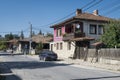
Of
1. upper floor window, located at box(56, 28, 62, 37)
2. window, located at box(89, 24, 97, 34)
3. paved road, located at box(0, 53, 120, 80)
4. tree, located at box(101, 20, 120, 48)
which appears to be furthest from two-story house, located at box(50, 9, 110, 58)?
paved road, located at box(0, 53, 120, 80)

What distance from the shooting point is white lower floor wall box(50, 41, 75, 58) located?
46216 millimetres

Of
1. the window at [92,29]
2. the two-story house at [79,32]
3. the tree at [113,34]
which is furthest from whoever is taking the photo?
the window at [92,29]

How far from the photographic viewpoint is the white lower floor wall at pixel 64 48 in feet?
152

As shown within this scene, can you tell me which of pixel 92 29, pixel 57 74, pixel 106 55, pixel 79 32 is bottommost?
pixel 57 74

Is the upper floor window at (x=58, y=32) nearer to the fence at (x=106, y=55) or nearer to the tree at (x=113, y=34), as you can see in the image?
the fence at (x=106, y=55)

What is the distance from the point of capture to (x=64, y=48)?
50.1 m

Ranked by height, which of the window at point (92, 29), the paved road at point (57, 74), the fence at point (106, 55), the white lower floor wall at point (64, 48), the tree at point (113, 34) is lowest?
the paved road at point (57, 74)

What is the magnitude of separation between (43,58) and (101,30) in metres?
11.5

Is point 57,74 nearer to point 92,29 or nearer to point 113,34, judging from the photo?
point 113,34

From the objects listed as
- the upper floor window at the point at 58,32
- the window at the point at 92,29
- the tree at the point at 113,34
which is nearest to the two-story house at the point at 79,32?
the window at the point at 92,29

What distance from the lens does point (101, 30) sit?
46.8 meters

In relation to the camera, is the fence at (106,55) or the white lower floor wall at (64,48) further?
the white lower floor wall at (64,48)

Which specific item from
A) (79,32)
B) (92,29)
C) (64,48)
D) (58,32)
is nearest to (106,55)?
(79,32)

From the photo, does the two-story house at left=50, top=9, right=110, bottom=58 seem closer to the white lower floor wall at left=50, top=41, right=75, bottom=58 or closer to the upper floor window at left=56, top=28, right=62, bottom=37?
the white lower floor wall at left=50, top=41, right=75, bottom=58
